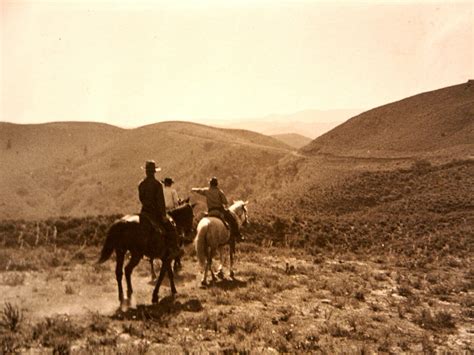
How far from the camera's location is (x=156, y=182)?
9711 mm

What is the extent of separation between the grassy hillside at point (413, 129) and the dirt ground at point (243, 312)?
3689 centimetres

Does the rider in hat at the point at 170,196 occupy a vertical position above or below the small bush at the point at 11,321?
above

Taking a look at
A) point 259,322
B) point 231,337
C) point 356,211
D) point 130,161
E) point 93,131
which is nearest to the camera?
point 231,337

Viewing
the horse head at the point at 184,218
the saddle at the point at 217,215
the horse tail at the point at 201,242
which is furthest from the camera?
the saddle at the point at 217,215

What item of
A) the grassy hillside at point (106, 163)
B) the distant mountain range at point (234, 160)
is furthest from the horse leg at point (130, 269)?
the grassy hillside at point (106, 163)

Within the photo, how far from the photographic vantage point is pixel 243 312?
9680 mm

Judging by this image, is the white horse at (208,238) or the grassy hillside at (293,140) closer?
the white horse at (208,238)

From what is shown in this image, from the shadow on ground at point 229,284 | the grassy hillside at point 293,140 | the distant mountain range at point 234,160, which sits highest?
the grassy hillside at point 293,140

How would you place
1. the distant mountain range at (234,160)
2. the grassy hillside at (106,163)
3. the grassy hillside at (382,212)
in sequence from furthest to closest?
1. the grassy hillside at (106,163)
2. the distant mountain range at (234,160)
3. the grassy hillside at (382,212)

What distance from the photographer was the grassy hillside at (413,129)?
52750 millimetres

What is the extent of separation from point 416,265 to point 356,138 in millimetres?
48842

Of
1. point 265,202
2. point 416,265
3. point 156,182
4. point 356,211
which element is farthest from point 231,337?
point 265,202

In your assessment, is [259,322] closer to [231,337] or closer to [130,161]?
[231,337]

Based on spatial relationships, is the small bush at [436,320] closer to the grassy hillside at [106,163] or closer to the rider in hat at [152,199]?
the rider in hat at [152,199]
